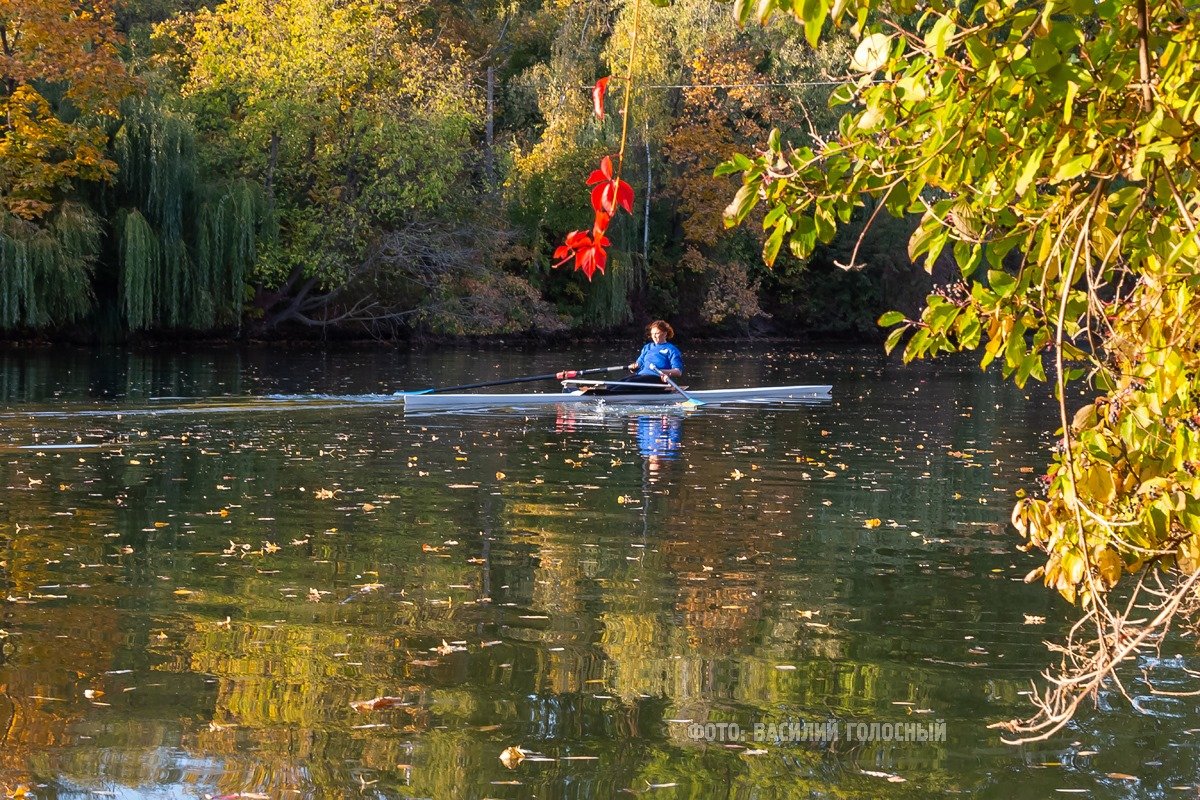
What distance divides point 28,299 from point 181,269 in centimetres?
383

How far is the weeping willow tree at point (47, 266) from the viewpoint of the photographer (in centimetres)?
2822

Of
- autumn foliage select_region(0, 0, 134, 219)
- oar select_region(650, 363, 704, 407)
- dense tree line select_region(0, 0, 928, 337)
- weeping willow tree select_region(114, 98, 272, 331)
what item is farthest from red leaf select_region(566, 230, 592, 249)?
weeping willow tree select_region(114, 98, 272, 331)

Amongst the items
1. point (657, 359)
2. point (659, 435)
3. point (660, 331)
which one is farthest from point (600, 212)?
point (657, 359)

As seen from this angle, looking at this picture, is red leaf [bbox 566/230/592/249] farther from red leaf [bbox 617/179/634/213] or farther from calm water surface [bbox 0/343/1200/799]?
calm water surface [bbox 0/343/1200/799]

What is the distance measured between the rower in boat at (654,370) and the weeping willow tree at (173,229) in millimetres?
13387

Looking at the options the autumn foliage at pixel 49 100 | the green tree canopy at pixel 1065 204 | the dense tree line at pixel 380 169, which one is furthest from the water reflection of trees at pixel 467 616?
the autumn foliage at pixel 49 100

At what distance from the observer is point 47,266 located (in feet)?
94.0

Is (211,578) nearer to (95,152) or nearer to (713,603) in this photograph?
(713,603)

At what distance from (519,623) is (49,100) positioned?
88.6 ft

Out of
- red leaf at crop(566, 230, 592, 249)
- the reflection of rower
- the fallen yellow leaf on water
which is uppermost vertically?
red leaf at crop(566, 230, 592, 249)

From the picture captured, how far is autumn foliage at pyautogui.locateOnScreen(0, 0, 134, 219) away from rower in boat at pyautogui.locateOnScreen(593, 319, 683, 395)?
13450mm

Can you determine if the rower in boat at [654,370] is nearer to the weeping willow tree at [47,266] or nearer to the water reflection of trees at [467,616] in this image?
the water reflection of trees at [467,616]

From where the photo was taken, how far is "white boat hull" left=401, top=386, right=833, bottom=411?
19906mm

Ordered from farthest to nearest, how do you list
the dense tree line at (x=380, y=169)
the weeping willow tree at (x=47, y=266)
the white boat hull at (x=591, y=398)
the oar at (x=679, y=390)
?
the dense tree line at (x=380, y=169), the weeping willow tree at (x=47, y=266), the oar at (x=679, y=390), the white boat hull at (x=591, y=398)
